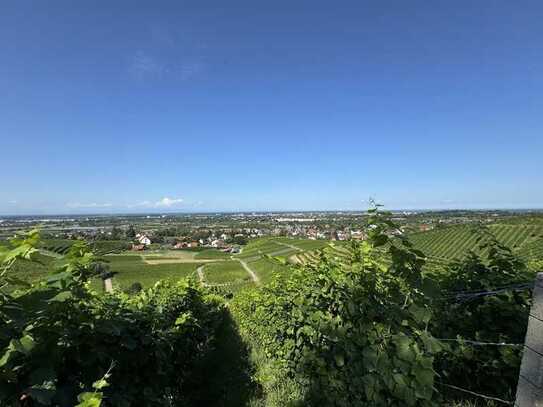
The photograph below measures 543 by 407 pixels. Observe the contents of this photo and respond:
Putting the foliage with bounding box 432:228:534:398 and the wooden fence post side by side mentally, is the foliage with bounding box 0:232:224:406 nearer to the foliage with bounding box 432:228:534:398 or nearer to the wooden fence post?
the wooden fence post

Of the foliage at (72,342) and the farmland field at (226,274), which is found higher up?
the foliage at (72,342)

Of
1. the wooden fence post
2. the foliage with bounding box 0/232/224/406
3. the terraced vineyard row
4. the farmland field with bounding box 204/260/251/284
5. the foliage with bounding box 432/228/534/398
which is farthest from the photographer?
the farmland field with bounding box 204/260/251/284

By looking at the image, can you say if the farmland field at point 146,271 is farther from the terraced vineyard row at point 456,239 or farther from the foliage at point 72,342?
the foliage at point 72,342

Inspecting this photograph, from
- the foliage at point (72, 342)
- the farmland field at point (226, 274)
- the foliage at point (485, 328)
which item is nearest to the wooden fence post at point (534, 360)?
the foliage at point (485, 328)

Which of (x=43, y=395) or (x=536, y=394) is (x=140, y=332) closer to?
(x=43, y=395)

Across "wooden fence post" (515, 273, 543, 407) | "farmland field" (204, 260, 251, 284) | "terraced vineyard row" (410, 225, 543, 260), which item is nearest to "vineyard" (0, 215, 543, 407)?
"wooden fence post" (515, 273, 543, 407)
